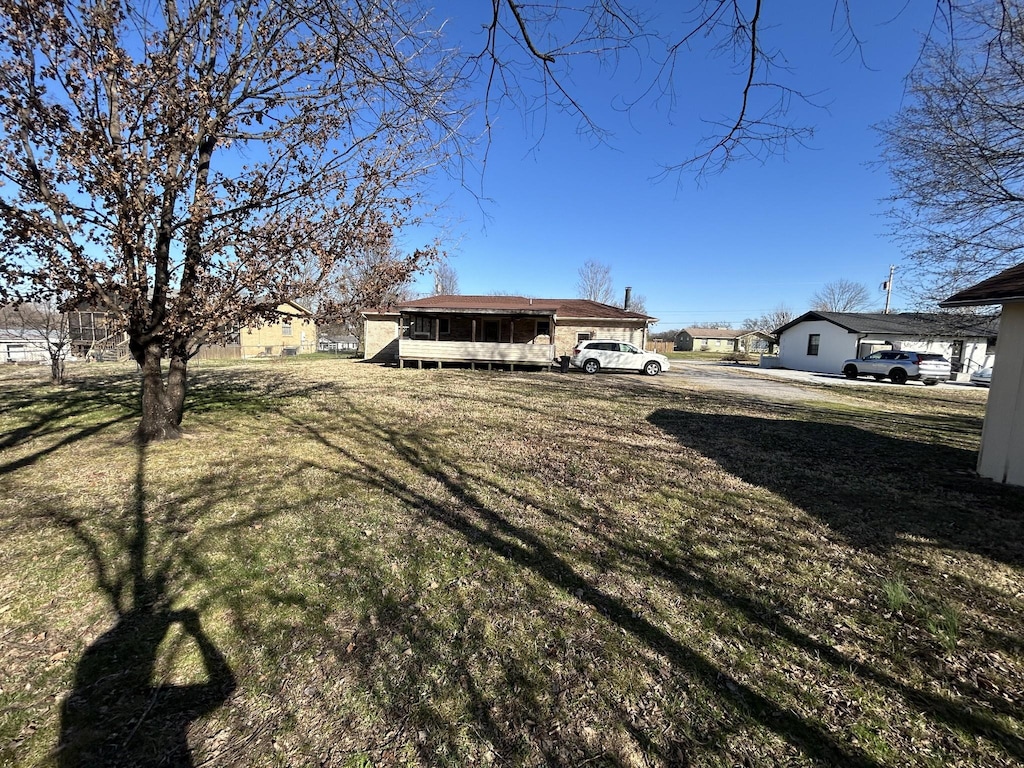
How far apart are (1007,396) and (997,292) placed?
128 cm

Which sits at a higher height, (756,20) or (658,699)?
(756,20)

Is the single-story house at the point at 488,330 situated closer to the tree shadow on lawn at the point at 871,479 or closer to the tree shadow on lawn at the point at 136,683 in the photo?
the tree shadow on lawn at the point at 871,479

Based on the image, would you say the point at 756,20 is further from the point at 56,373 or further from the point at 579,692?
the point at 56,373

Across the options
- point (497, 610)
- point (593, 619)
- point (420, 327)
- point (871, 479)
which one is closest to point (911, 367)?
point (871, 479)

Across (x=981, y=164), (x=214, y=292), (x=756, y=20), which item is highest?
(x=981, y=164)

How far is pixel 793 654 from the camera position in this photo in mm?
2445

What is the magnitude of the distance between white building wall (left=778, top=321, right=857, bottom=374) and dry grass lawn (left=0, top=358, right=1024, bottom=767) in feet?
89.8

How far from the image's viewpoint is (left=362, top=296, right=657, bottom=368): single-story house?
768 inches

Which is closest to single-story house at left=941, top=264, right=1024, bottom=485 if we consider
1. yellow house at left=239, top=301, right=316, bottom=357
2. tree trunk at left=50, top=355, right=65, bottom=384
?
tree trunk at left=50, top=355, right=65, bottom=384

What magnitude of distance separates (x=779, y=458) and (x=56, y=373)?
18343 mm

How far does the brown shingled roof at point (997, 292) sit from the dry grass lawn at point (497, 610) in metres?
2.28

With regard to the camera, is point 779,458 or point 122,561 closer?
point 122,561

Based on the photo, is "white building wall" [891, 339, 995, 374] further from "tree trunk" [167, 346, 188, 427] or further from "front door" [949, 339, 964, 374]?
"tree trunk" [167, 346, 188, 427]

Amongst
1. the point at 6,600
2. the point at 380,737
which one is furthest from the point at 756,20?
the point at 6,600
